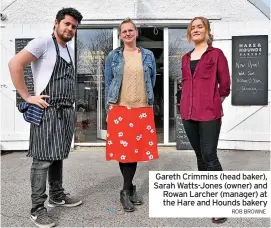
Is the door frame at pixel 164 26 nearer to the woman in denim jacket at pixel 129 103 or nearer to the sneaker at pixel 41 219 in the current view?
the woman in denim jacket at pixel 129 103

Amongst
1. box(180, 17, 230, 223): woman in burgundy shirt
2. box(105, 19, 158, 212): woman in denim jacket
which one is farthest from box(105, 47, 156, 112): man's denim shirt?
box(180, 17, 230, 223): woman in burgundy shirt

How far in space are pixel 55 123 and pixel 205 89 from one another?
50.2 inches

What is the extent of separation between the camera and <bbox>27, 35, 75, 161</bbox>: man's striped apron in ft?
8.91

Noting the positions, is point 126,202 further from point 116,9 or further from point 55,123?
point 116,9

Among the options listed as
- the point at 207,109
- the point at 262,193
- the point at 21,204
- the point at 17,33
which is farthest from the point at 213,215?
the point at 17,33

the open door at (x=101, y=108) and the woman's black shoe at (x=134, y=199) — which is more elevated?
the open door at (x=101, y=108)

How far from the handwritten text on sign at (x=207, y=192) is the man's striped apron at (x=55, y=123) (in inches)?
33.7

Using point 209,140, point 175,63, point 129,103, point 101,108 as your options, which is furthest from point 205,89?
point 101,108

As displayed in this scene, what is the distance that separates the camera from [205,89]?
9.18 ft

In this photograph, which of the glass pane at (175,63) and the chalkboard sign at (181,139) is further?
the glass pane at (175,63)

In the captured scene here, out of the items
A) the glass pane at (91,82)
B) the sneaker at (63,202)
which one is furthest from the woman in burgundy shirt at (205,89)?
the glass pane at (91,82)

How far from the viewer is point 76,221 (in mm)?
2865

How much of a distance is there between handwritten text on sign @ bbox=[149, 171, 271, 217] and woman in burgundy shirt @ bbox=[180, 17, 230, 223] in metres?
0.42

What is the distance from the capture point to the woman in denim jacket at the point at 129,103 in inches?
119
